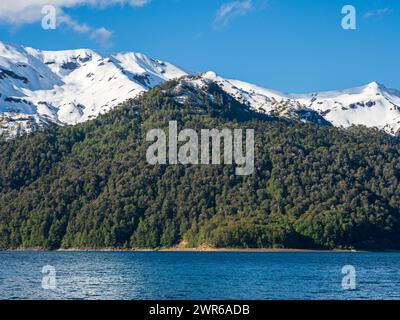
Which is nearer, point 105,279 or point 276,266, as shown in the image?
point 105,279

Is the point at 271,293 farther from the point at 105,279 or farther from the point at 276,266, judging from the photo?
the point at 276,266

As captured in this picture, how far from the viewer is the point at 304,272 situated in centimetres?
15000

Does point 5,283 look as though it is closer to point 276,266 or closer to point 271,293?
point 271,293

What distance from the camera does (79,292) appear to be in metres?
107
